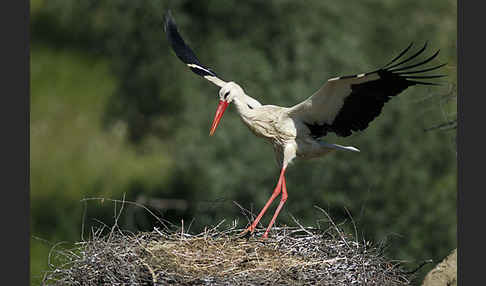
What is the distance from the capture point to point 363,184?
14070 mm

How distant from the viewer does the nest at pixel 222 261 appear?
5.91m

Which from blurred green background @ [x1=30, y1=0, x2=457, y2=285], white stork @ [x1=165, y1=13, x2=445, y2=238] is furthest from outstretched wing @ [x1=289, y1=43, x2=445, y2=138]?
blurred green background @ [x1=30, y1=0, x2=457, y2=285]

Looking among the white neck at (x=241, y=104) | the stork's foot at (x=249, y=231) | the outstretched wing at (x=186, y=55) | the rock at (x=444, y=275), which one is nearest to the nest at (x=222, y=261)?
the stork's foot at (x=249, y=231)

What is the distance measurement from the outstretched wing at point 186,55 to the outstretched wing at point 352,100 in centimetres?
98

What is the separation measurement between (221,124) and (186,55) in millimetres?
5923

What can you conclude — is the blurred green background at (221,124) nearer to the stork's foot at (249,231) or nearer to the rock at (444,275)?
the rock at (444,275)

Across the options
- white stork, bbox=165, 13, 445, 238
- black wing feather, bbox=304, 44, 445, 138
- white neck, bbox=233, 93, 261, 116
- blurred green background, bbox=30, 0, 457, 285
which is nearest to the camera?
black wing feather, bbox=304, 44, 445, 138

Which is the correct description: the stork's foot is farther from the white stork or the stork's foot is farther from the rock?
the rock

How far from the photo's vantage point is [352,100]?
22.7 ft

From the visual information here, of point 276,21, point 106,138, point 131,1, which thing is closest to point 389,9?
point 276,21

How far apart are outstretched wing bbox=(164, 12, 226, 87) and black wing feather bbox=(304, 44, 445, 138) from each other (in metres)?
1.09

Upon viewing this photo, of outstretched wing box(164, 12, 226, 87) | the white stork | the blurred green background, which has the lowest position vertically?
the blurred green background

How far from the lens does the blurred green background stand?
14.0m

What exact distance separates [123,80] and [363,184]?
5.81 m
